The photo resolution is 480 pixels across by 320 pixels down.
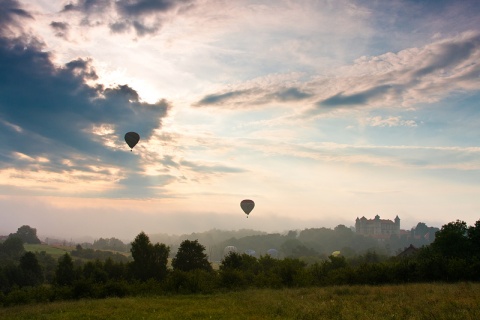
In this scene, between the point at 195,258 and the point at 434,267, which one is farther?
the point at 195,258

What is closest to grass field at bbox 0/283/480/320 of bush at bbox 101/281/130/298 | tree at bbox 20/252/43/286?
bush at bbox 101/281/130/298

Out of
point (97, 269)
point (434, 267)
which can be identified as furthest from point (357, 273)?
point (97, 269)

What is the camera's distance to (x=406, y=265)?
36844 millimetres

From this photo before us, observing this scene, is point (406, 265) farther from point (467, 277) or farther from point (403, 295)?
point (403, 295)

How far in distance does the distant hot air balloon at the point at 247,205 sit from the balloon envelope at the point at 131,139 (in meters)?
42.6

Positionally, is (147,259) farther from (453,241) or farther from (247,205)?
(453,241)

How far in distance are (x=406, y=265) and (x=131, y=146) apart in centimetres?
4298

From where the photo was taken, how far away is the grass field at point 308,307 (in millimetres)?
19781

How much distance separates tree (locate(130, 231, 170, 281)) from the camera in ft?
227

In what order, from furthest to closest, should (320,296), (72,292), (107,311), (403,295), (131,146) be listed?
(131,146), (72,292), (320,296), (403,295), (107,311)

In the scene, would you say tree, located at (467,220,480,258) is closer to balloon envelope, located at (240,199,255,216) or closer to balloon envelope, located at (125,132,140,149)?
balloon envelope, located at (240,199,255,216)

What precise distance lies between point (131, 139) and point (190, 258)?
27.9m

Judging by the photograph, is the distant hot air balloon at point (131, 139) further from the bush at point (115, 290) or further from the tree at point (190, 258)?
the bush at point (115, 290)

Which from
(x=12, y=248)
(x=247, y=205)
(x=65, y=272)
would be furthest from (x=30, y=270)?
(x=12, y=248)
